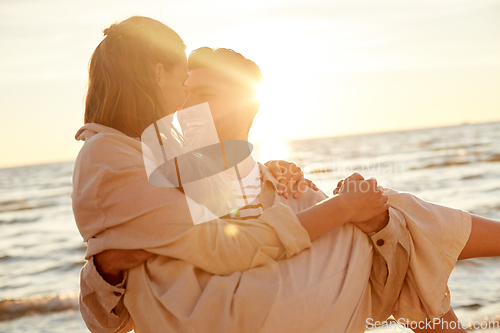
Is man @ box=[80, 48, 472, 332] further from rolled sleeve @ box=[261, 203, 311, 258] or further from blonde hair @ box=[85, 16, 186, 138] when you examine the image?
blonde hair @ box=[85, 16, 186, 138]

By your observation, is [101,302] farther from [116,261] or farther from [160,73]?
[160,73]

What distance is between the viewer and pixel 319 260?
205 cm

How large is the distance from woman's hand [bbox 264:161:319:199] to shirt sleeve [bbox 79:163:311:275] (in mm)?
899

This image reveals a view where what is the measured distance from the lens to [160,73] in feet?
7.09

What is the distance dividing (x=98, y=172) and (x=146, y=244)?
1.15 feet

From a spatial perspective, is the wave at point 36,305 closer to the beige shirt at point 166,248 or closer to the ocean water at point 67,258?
the ocean water at point 67,258

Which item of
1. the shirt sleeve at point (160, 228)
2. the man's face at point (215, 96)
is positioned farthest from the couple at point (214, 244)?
the man's face at point (215, 96)

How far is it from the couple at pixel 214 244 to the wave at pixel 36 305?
156 inches

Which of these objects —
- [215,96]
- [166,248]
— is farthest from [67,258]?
[166,248]

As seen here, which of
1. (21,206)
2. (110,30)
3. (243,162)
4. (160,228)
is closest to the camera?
(160,228)

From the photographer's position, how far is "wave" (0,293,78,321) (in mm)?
5523

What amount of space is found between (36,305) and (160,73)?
4.86 m

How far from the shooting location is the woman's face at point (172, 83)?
85.7 inches

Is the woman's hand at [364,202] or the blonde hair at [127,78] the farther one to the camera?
the woman's hand at [364,202]
